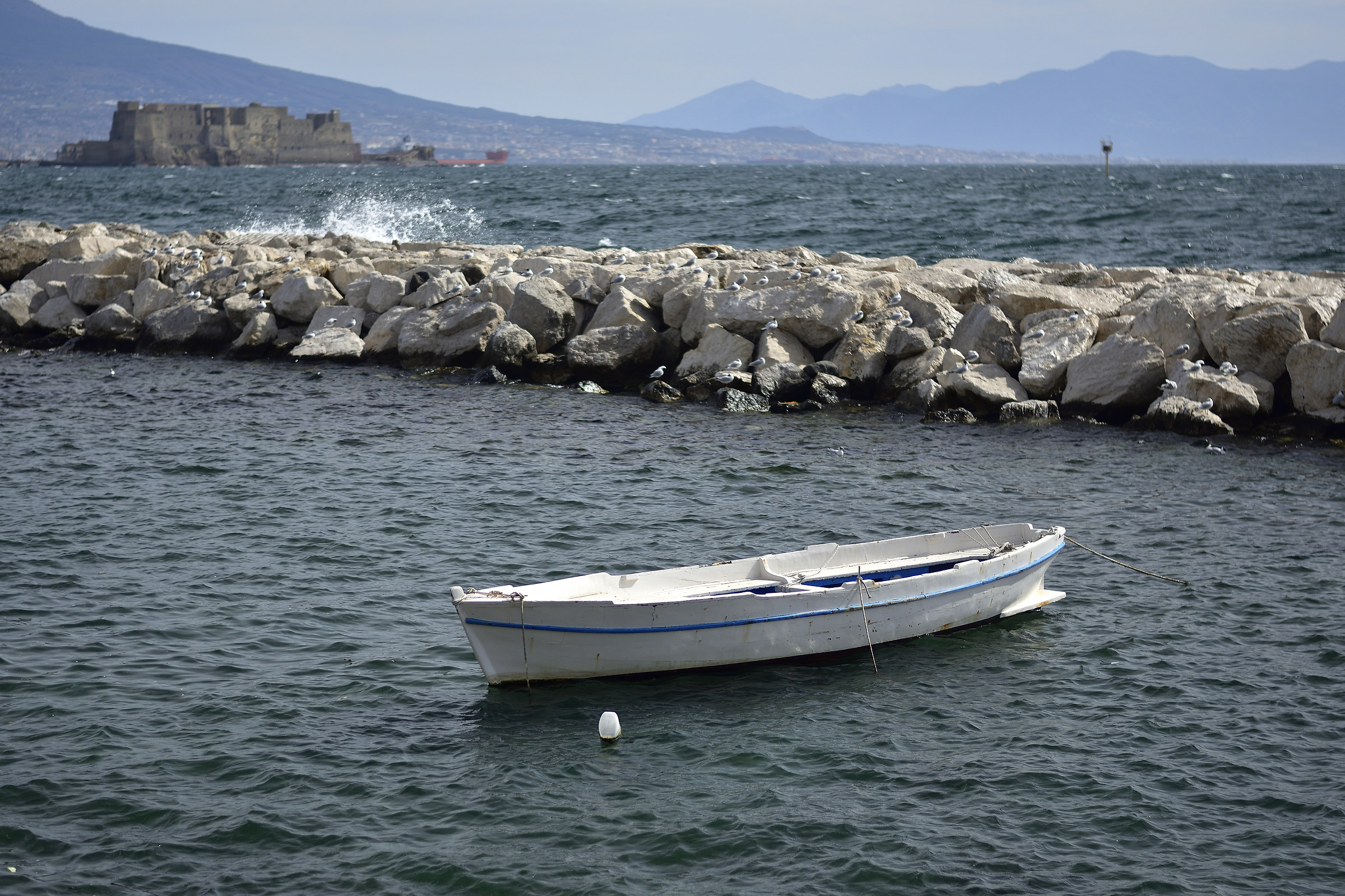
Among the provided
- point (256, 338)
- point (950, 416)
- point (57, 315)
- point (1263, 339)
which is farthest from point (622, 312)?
point (57, 315)

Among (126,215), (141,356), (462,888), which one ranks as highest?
(126,215)

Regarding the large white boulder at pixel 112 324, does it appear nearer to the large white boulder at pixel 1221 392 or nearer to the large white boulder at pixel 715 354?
the large white boulder at pixel 715 354

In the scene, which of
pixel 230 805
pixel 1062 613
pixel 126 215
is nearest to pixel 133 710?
pixel 230 805

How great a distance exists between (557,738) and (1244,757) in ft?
17.3

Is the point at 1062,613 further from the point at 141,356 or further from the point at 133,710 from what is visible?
the point at 141,356

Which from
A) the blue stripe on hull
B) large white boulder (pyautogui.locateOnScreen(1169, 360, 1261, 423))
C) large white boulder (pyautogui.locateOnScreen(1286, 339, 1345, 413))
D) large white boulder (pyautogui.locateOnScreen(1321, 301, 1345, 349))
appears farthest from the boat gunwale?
large white boulder (pyautogui.locateOnScreen(1321, 301, 1345, 349))

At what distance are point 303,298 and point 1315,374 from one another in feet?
62.7

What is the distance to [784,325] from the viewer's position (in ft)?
67.1

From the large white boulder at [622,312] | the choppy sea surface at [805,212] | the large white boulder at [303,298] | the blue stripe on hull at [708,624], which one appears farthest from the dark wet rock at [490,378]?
the choppy sea surface at [805,212]

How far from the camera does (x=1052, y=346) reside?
63.0 feet

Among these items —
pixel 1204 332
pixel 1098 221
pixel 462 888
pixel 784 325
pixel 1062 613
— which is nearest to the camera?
pixel 462 888

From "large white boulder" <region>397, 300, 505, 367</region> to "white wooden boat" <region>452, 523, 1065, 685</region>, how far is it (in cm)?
1215

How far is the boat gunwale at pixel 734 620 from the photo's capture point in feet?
31.2

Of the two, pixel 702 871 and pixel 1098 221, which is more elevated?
pixel 1098 221
